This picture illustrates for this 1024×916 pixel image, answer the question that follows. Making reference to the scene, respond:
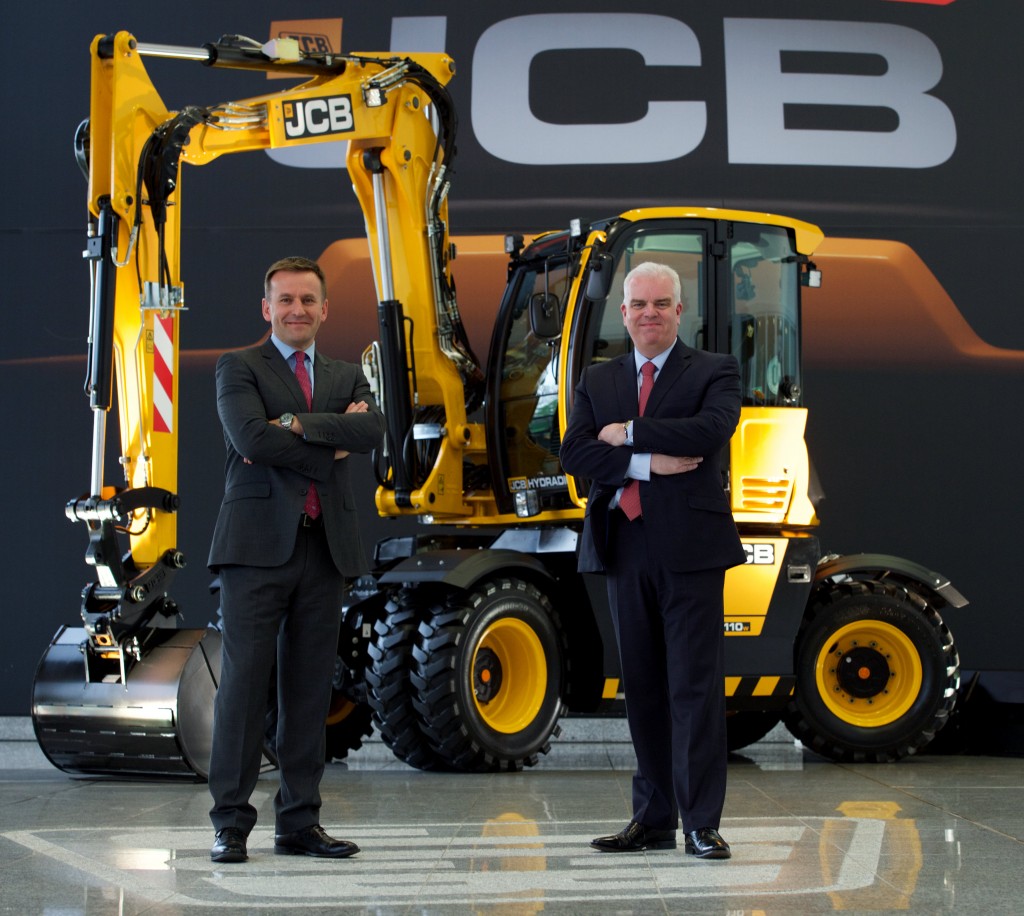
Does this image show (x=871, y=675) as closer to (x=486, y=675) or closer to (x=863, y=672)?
(x=863, y=672)

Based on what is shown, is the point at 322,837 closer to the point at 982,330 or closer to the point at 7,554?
the point at 7,554

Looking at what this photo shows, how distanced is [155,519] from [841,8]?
6001 millimetres

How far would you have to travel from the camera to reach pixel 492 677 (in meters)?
7.13

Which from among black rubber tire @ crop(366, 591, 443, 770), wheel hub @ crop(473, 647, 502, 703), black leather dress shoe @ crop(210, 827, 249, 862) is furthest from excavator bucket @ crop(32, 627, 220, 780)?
black leather dress shoe @ crop(210, 827, 249, 862)

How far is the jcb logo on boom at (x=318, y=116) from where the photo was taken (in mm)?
7188

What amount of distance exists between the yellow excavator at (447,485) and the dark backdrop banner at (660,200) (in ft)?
5.27

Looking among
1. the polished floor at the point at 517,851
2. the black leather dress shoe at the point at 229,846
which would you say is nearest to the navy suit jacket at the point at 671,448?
the polished floor at the point at 517,851

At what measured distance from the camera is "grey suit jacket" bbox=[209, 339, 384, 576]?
165 inches

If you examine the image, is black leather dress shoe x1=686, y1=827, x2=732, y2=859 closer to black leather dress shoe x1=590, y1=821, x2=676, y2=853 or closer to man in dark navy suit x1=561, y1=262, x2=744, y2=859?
man in dark navy suit x1=561, y1=262, x2=744, y2=859

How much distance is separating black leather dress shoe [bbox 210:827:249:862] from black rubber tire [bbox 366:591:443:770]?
2610mm

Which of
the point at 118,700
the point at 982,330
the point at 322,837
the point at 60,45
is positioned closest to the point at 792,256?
the point at 982,330

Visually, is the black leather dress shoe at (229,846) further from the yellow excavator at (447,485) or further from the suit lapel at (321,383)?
the yellow excavator at (447,485)

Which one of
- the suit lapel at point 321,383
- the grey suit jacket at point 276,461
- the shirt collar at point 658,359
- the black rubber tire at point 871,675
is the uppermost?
the shirt collar at point 658,359

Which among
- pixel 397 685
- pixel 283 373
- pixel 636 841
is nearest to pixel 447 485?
pixel 397 685
